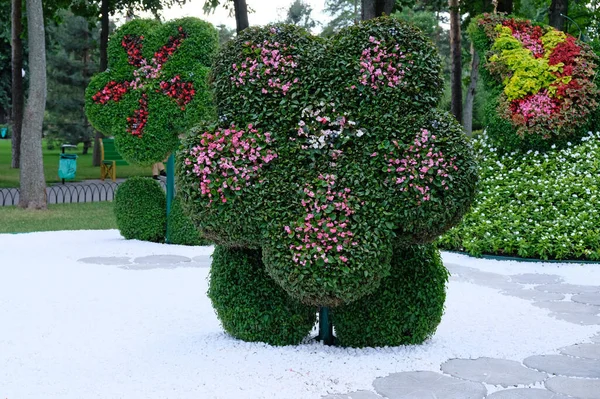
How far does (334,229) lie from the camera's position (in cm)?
493

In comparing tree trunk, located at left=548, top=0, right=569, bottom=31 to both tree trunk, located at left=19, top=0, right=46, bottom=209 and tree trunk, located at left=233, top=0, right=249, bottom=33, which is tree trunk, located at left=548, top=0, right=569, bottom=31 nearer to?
tree trunk, located at left=233, top=0, right=249, bottom=33

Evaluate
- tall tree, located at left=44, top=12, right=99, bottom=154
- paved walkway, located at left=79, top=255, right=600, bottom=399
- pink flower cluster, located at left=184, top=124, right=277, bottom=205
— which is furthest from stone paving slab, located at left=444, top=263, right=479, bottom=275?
tall tree, located at left=44, top=12, right=99, bottom=154

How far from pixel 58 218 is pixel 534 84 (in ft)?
31.5

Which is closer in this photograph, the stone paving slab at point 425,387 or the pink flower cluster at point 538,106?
the stone paving slab at point 425,387

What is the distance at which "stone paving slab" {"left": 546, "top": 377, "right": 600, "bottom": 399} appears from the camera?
15.1 feet

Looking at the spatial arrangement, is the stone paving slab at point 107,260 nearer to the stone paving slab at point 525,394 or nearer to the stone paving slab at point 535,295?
the stone paving slab at point 535,295

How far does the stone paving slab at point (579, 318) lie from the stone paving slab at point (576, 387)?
1867 mm

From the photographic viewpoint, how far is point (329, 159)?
204 inches

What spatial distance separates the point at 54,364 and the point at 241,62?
100 inches

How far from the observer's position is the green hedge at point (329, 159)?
4992 millimetres

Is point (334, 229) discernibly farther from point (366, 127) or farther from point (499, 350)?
point (499, 350)

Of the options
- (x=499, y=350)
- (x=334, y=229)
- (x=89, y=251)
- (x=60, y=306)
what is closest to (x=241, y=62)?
(x=334, y=229)

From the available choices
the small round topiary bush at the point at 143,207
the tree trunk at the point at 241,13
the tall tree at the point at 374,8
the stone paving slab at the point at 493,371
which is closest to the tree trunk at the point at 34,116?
the tree trunk at the point at 241,13

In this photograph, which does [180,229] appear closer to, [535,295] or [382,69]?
[535,295]
